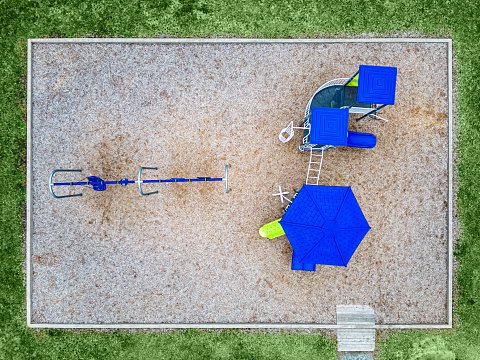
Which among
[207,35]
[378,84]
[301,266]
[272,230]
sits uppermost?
[207,35]

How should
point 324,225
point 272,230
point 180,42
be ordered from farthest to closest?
point 180,42 → point 272,230 → point 324,225

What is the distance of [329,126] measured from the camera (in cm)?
566

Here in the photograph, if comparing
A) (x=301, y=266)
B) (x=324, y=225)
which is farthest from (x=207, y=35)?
(x=301, y=266)

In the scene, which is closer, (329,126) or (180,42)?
(329,126)

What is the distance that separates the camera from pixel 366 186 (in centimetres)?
676

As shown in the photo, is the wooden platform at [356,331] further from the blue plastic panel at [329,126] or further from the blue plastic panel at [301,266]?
the blue plastic panel at [329,126]

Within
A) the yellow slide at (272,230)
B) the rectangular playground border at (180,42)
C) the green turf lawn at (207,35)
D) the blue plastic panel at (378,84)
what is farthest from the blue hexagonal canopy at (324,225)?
the green turf lawn at (207,35)

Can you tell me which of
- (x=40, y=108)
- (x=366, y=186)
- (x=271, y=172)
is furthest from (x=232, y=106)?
(x=40, y=108)

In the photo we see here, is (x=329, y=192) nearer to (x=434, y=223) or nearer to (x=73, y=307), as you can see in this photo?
(x=434, y=223)

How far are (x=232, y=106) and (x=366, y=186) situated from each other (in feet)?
11.3

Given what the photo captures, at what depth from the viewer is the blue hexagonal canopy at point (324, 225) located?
5465 mm

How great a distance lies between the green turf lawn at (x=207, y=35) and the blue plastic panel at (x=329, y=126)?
2.28m

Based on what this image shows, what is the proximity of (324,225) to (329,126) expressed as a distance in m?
1.82

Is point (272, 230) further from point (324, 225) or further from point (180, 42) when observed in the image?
point (180, 42)
